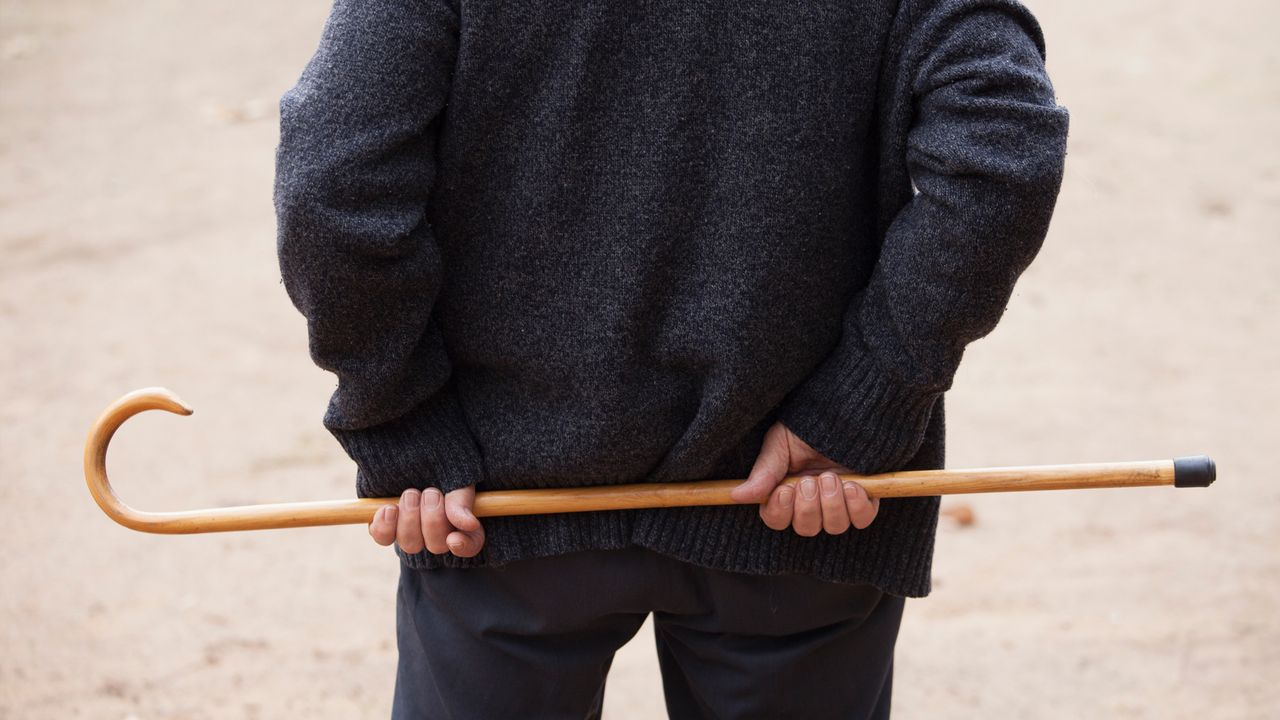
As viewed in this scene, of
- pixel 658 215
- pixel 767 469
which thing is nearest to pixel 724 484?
pixel 767 469

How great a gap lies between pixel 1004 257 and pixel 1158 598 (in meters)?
1.88

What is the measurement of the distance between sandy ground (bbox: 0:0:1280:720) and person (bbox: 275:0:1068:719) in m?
0.89

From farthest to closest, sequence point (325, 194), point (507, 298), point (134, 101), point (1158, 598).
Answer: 1. point (134, 101)
2. point (1158, 598)
3. point (507, 298)
4. point (325, 194)

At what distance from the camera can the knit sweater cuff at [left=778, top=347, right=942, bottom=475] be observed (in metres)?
1.41

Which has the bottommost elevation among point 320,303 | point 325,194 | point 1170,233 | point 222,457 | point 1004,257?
point 1170,233

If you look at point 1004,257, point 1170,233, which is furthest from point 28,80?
point 1004,257

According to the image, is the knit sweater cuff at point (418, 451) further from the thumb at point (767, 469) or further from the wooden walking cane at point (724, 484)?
the thumb at point (767, 469)

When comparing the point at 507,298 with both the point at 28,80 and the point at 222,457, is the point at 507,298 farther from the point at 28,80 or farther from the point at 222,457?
the point at 28,80

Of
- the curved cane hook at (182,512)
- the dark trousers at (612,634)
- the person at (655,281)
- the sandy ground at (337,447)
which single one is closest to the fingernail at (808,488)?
the person at (655,281)

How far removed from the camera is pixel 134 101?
5918mm

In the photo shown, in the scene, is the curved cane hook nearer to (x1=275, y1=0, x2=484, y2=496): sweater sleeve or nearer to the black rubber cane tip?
(x1=275, y1=0, x2=484, y2=496): sweater sleeve

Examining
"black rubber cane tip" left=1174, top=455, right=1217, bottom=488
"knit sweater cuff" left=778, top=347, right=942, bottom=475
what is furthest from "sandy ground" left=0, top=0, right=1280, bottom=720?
"knit sweater cuff" left=778, top=347, right=942, bottom=475

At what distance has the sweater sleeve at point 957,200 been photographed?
128 centimetres

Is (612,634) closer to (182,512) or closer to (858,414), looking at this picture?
(858,414)
